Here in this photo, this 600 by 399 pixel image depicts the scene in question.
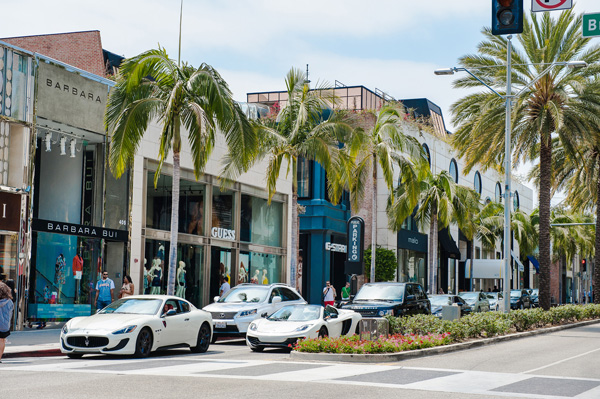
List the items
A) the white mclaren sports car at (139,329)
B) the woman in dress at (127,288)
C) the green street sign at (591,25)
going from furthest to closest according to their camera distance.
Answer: the woman in dress at (127,288)
the white mclaren sports car at (139,329)
the green street sign at (591,25)

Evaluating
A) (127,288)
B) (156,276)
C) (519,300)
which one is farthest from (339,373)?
(519,300)

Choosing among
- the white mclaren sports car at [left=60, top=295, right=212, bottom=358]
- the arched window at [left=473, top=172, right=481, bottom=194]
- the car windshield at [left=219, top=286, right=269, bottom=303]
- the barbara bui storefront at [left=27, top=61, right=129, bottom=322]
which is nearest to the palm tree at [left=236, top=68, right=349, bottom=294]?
the barbara bui storefront at [left=27, top=61, right=129, bottom=322]

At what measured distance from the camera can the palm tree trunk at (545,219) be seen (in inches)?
1250

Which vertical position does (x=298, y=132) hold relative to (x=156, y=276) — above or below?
above

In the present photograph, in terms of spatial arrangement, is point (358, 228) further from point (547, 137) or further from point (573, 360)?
point (573, 360)

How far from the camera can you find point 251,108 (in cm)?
4338

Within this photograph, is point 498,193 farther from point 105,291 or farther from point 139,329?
point 139,329

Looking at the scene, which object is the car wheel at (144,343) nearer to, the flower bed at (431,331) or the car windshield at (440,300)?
the flower bed at (431,331)

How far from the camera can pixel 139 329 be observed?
16.5 meters

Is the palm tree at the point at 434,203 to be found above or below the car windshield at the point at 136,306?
above

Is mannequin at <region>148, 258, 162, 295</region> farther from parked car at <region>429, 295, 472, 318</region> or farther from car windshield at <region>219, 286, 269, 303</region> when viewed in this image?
parked car at <region>429, 295, 472, 318</region>

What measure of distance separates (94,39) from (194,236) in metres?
10.4

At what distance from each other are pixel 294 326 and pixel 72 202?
11458 mm

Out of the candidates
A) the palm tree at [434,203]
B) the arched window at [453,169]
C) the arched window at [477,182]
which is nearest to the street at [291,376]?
the palm tree at [434,203]
